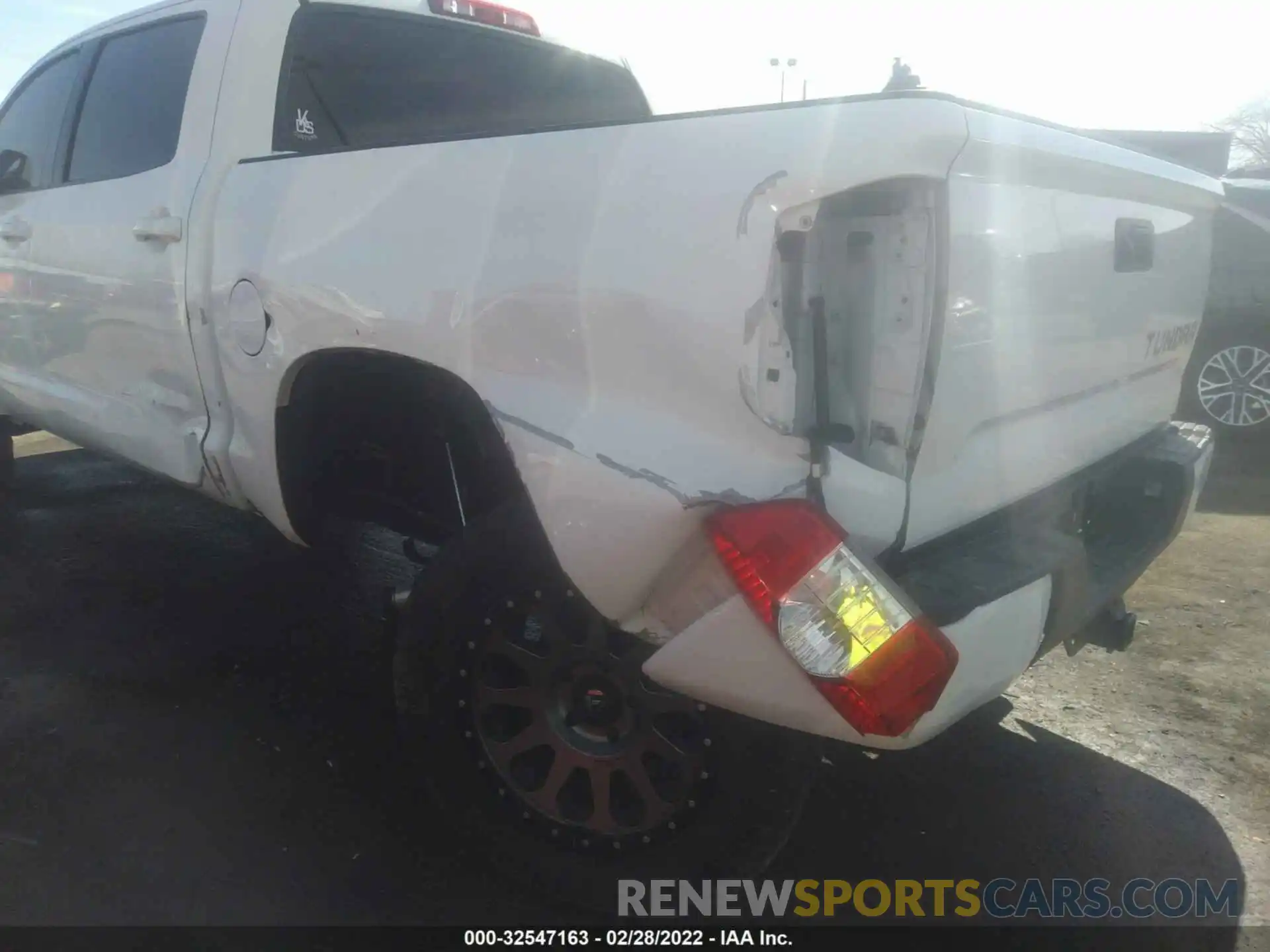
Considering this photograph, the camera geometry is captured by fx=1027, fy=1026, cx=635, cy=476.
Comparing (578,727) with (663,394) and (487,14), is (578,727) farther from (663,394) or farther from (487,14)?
(487,14)

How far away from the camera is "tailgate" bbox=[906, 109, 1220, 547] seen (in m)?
1.83

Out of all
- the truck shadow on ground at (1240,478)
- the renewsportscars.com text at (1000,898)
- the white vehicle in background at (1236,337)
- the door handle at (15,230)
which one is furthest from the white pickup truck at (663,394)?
the white vehicle in background at (1236,337)

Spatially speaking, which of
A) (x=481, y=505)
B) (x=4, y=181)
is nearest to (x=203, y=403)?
(x=481, y=505)

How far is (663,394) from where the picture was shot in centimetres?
184

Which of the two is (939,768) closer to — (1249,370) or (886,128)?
(886,128)

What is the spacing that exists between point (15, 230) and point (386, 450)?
7.15ft

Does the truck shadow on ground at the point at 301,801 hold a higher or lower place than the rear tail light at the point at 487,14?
lower

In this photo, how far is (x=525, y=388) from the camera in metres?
2.02

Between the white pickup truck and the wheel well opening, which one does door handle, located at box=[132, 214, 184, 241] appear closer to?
the white pickup truck

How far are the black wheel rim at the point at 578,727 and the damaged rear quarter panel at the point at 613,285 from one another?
0.24 m

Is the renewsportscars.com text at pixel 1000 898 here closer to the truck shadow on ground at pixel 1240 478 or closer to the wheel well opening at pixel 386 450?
the wheel well opening at pixel 386 450

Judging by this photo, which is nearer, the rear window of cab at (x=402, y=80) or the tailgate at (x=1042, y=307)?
the tailgate at (x=1042, y=307)

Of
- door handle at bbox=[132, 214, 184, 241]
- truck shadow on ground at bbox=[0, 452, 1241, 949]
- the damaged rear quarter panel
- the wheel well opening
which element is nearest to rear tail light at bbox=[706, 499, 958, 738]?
the damaged rear quarter panel

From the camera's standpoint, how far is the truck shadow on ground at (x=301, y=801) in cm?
240
